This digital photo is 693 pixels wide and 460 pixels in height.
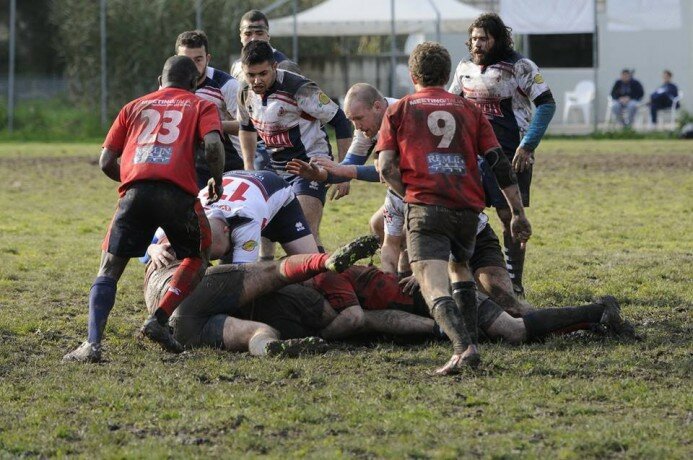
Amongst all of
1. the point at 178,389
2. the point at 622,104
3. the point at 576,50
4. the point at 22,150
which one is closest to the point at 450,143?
the point at 178,389

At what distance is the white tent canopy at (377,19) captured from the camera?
28.8 metres

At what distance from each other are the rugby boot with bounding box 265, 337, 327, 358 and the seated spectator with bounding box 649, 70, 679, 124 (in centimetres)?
2557

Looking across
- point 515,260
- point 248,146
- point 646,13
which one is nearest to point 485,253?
point 515,260

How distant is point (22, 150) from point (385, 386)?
2062 cm

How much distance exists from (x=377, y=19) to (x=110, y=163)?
73.5 ft

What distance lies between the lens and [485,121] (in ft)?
22.3

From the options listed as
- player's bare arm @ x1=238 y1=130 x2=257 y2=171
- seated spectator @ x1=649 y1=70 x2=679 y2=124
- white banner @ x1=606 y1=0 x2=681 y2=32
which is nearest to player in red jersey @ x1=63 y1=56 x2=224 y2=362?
player's bare arm @ x1=238 y1=130 x2=257 y2=171

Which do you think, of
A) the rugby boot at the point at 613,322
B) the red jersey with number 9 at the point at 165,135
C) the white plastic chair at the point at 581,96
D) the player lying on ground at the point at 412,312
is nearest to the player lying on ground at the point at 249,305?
the player lying on ground at the point at 412,312

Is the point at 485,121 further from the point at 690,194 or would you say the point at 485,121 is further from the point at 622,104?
the point at 622,104

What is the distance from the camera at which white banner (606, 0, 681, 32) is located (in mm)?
28297

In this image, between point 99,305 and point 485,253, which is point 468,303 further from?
point 99,305

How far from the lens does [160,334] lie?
705 centimetres

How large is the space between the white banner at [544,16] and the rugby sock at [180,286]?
20.8m

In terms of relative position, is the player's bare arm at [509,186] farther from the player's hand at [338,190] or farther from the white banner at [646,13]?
the white banner at [646,13]
